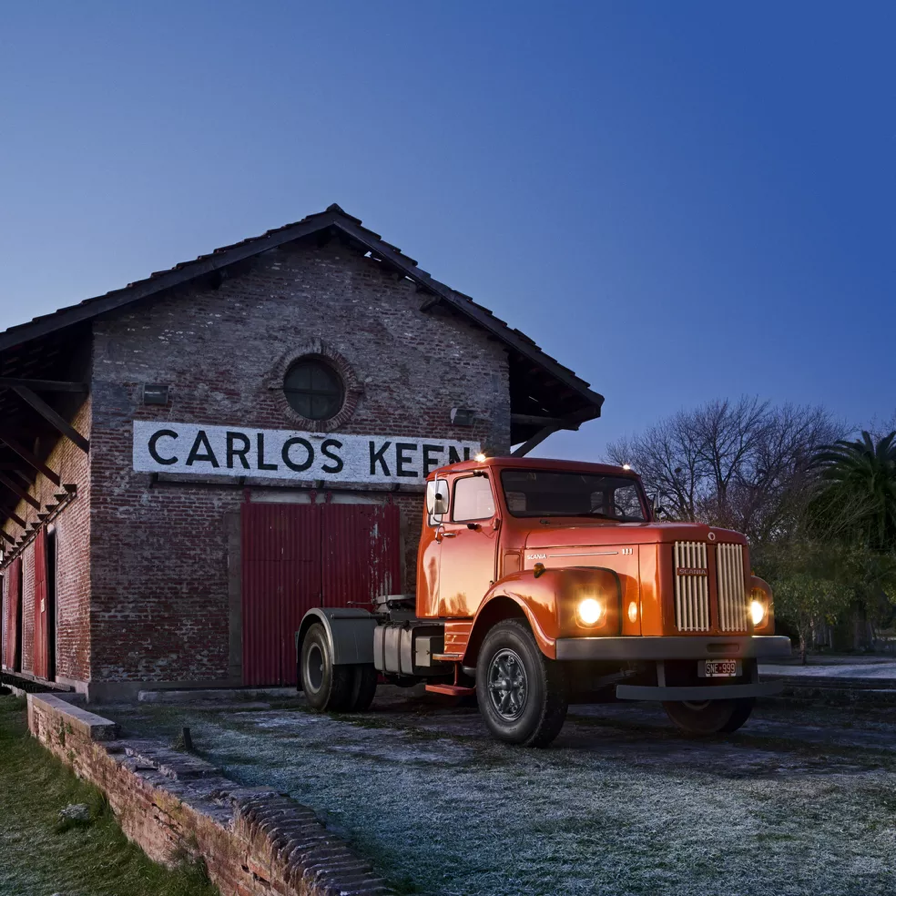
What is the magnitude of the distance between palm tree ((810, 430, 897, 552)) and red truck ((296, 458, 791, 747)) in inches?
355

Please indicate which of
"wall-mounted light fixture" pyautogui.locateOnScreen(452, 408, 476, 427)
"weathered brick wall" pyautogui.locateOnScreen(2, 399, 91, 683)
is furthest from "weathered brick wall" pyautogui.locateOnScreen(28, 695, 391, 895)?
"wall-mounted light fixture" pyautogui.locateOnScreen(452, 408, 476, 427)

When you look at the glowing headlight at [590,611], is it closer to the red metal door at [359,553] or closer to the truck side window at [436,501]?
the truck side window at [436,501]

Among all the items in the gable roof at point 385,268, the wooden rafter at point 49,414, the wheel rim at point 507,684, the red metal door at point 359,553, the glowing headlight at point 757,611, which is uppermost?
the gable roof at point 385,268

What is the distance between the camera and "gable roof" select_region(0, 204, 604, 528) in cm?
1293

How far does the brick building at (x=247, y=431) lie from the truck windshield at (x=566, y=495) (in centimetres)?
540

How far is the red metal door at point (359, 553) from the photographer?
47.1 feet

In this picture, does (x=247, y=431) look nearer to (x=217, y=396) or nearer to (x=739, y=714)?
(x=217, y=396)

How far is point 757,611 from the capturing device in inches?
328

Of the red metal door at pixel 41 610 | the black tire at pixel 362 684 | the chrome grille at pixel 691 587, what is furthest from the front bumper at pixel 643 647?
the red metal door at pixel 41 610

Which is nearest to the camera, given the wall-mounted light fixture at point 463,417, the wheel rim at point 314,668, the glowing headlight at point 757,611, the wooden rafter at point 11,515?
the glowing headlight at point 757,611

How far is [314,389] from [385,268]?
223 cm

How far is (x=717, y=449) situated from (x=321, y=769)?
32113 millimetres

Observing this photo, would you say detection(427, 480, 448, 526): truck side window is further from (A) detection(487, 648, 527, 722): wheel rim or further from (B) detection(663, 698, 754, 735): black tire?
(B) detection(663, 698, 754, 735): black tire

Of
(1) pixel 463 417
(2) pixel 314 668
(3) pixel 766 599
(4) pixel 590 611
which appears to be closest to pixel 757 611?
(3) pixel 766 599
